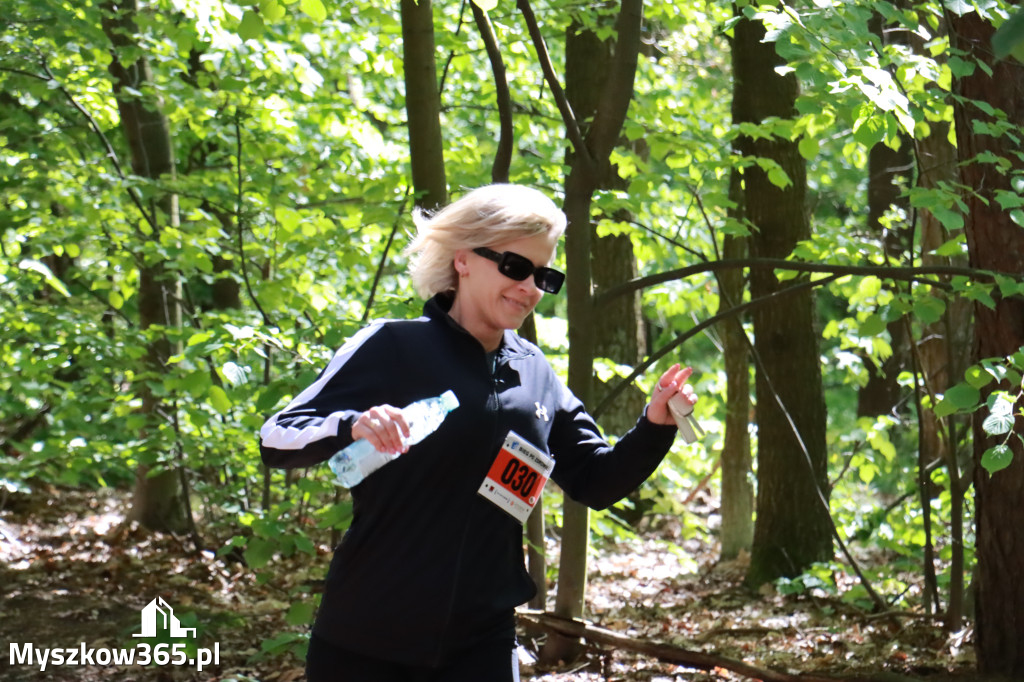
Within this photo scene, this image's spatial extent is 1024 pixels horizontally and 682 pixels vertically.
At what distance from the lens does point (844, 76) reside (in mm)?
3486

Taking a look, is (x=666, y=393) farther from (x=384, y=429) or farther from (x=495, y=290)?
(x=384, y=429)

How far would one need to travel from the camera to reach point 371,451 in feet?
7.37

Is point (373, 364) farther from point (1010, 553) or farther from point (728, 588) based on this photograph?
point (728, 588)

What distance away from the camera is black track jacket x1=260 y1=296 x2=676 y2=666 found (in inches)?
93.2

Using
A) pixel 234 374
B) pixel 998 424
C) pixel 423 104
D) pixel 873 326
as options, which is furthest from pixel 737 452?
pixel 234 374

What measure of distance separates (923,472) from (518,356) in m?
3.39

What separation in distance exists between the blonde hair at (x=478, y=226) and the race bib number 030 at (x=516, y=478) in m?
0.46

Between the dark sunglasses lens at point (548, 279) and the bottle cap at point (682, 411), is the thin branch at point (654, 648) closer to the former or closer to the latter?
the bottle cap at point (682, 411)

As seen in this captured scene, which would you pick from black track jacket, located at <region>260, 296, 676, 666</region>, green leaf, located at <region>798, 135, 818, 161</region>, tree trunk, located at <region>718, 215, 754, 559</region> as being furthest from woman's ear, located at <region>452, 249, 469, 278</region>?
tree trunk, located at <region>718, 215, 754, 559</region>

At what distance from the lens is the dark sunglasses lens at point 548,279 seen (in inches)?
103

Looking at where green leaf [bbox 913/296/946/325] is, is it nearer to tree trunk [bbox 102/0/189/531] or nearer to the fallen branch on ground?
the fallen branch on ground

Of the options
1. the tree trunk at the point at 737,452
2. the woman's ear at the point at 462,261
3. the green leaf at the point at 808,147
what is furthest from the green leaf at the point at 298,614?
the tree trunk at the point at 737,452

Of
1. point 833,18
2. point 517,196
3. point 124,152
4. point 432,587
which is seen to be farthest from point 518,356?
point 124,152

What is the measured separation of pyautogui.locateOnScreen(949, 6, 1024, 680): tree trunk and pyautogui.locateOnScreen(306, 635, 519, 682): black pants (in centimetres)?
259
